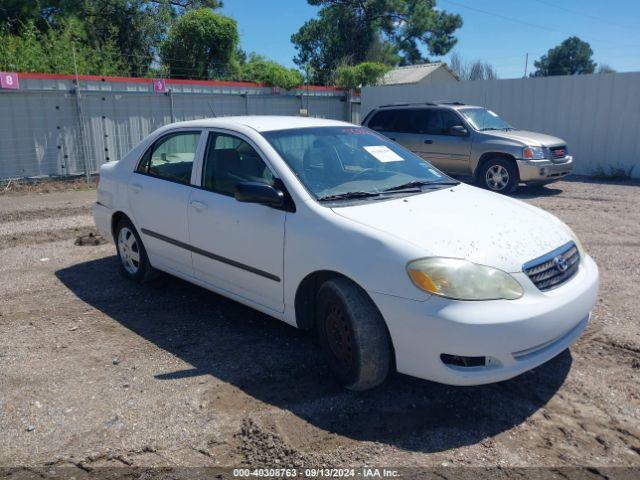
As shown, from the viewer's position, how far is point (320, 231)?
3504 millimetres

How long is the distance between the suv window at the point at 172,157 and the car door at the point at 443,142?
25.0ft

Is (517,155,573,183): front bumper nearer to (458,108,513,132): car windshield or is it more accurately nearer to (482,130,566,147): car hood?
(482,130,566,147): car hood

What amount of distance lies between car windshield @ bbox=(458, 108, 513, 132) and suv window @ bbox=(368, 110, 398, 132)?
157 cm

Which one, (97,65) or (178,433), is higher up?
(97,65)

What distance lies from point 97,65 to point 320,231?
17.4 meters

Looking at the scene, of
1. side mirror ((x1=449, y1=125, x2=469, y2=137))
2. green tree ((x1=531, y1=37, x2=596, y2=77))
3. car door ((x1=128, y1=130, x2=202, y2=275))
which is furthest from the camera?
green tree ((x1=531, y1=37, x2=596, y2=77))

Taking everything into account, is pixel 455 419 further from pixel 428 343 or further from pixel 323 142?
pixel 323 142

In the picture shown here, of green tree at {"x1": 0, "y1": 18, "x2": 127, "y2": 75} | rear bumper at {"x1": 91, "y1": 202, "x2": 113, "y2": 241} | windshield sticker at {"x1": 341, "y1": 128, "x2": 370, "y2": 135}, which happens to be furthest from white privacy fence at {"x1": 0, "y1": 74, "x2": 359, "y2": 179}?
windshield sticker at {"x1": 341, "y1": 128, "x2": 370, "y2": 135}

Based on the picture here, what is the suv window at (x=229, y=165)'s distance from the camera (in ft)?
13.9

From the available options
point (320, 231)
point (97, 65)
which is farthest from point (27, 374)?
point (97, 65)

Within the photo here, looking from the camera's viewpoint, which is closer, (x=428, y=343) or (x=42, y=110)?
(x=428, y=343)

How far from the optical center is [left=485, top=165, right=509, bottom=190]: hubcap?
1101 centimetres

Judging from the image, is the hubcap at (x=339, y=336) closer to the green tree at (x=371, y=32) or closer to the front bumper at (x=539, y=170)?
the front bumper at (x=539, y=170)

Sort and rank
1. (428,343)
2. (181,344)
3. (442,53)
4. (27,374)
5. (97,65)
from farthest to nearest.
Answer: (442,53) → (97,65) → (181,344) → (27,374) → (428,343)
